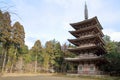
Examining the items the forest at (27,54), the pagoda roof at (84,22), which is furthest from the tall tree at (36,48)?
the pagoda roof at (84,22)

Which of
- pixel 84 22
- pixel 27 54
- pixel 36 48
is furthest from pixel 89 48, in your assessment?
pixel 27 54

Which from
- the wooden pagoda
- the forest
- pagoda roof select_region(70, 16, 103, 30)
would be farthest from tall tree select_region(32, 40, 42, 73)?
the wooden pagoda

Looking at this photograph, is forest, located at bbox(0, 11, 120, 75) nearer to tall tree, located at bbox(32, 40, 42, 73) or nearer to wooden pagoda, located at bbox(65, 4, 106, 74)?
tall tree, located at bbox(32, 40, 42, 73)

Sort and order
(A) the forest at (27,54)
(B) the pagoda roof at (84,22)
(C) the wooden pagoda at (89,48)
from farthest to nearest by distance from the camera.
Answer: (A) the forest at (27,54)
(B) the pagoda roof at (84,22)
(C) the wooden pagoda at (89,48)

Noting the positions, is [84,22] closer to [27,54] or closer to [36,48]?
[36,48]

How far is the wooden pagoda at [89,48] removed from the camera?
3278cm

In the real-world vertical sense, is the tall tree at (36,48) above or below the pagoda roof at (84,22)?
below

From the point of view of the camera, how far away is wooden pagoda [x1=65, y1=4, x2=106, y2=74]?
32781 millimetres

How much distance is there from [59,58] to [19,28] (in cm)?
1783

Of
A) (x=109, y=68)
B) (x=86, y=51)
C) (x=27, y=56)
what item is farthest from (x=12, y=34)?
(x=109, y=68)

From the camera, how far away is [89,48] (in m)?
33.2

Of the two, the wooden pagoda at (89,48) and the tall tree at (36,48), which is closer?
the wooden pagoda at (89,48)

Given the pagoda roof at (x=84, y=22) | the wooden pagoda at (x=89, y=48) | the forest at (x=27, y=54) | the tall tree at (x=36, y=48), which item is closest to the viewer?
the wooden pagoda at (x=89, y=48)

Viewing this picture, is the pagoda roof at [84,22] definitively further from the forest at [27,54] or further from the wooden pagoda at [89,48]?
the forest at [27,54]
